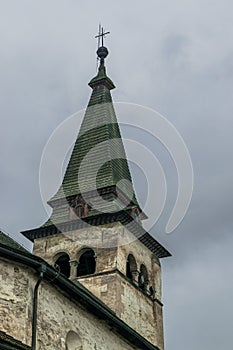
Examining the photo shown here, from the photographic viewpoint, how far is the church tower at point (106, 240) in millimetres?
33000

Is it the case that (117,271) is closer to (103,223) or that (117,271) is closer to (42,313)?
(103,223)

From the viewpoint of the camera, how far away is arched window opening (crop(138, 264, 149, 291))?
35.3m

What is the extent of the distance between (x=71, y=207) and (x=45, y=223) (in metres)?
1.66

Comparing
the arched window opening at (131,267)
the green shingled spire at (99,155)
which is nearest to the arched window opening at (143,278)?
the arched window opening at (131,267)

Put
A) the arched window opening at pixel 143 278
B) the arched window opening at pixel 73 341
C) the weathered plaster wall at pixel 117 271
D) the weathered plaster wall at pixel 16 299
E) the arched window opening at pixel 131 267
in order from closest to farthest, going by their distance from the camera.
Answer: the weathered plaster wall at pixel 16 299 < the arched window opening at pixel 73 341 < the weathered plaster wall at pixel 117 271 < the arched window opening at pixel 131 267 < the arched window opening at pixel 143 278

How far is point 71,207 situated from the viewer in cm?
3678

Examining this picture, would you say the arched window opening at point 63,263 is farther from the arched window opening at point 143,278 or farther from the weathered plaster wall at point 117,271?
the arched window opening at point 143,278

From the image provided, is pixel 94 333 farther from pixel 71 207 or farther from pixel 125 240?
pixel 71 207

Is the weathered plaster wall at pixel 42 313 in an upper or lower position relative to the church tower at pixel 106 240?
lower

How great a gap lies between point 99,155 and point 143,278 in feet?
26.8

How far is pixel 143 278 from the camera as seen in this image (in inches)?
1406

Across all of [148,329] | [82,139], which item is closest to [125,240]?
[148,329]

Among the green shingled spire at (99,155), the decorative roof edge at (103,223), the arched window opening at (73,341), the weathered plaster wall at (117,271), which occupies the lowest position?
the arched window opening at (73,341)

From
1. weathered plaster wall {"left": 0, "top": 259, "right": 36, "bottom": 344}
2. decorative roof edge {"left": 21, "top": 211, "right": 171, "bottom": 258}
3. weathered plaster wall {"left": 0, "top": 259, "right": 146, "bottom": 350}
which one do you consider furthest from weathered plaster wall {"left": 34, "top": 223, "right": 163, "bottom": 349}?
weathered plaster wall {"left": 0, "top": 259, "right": 36, "bottom": 344}
